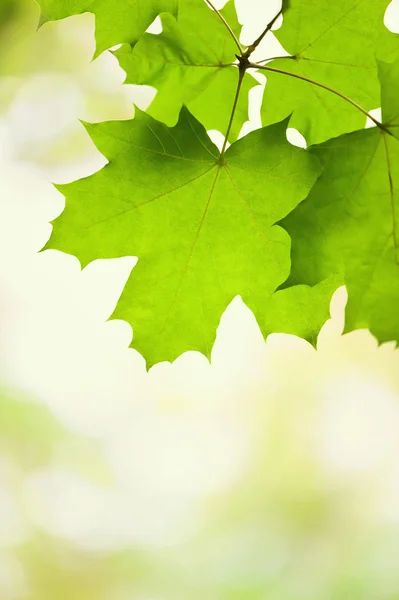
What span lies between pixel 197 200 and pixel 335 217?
0.71 ft

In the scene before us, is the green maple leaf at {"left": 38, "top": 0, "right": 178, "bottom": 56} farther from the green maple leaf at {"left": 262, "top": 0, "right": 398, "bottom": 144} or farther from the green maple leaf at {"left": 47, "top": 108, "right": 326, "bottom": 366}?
the green maple leaf at {"left": 262, "top": 0, "right": 398, "bottom": 144}

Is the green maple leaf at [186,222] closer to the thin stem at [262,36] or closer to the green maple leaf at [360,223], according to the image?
the green maple leaf at [360,223]

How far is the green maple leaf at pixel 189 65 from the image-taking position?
1.01 metres

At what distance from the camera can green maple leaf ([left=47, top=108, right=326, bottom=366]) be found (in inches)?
34.6

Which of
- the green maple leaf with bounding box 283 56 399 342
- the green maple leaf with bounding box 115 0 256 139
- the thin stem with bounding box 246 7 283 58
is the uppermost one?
the green maple leaf with bounding box 115 0 256 139

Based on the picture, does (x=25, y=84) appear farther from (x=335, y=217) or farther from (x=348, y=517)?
(x=348, y=517)

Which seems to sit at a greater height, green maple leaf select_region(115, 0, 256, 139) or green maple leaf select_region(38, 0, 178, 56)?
green maple leaf select_region(115, 0, 256, 139)

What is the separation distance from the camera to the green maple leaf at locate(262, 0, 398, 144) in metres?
0.96

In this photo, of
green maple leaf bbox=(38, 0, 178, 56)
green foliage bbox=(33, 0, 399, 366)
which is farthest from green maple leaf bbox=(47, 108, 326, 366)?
green maple leaf bbox=(38, 0, 178, 56)

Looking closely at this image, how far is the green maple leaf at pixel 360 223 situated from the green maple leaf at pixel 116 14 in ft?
1.04

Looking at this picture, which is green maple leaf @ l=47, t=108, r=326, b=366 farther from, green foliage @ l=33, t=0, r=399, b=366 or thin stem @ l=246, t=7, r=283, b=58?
thin stem @ l=246, t=7, r=283, b=58

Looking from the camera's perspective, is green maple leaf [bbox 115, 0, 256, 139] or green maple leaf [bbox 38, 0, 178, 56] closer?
green maple leaf [bbox 38, 0, 178, 56]

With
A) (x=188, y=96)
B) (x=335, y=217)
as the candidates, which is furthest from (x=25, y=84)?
(x=335, y=217)

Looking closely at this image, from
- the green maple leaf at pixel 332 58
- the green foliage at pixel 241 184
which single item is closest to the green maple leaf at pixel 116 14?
the green foliage at pixel 241 184
